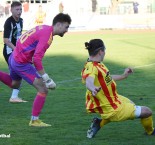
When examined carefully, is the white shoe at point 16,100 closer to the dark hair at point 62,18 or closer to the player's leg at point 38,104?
the player's leg at point 38,104

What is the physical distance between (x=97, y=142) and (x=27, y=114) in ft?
7.76

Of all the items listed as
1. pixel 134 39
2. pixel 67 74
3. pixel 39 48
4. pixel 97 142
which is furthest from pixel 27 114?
pixel 134 39

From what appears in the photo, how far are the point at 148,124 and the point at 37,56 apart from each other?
1834 mm

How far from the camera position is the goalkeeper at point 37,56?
25.7 feet

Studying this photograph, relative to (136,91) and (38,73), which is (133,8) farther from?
(38,73)

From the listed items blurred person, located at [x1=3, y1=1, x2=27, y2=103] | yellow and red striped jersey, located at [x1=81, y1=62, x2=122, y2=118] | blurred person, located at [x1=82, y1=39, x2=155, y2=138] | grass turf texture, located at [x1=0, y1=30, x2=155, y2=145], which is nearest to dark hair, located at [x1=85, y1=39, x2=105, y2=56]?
blurred person, located at [x1=82, y1=39, x2=155, y2=138]

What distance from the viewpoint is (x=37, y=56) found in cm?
773

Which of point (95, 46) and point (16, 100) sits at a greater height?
point (95, 46)

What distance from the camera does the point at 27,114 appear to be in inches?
362

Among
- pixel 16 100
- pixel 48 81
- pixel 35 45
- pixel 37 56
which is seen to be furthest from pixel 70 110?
pixel 37 56

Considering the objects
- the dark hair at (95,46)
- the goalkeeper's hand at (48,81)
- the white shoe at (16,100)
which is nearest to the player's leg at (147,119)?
the dark hair at (95,46)

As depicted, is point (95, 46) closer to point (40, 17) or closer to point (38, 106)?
point (38, 106)

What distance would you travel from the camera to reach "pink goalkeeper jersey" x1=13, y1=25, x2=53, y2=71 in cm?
776

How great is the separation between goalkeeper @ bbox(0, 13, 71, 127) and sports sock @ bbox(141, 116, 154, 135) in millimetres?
1450
